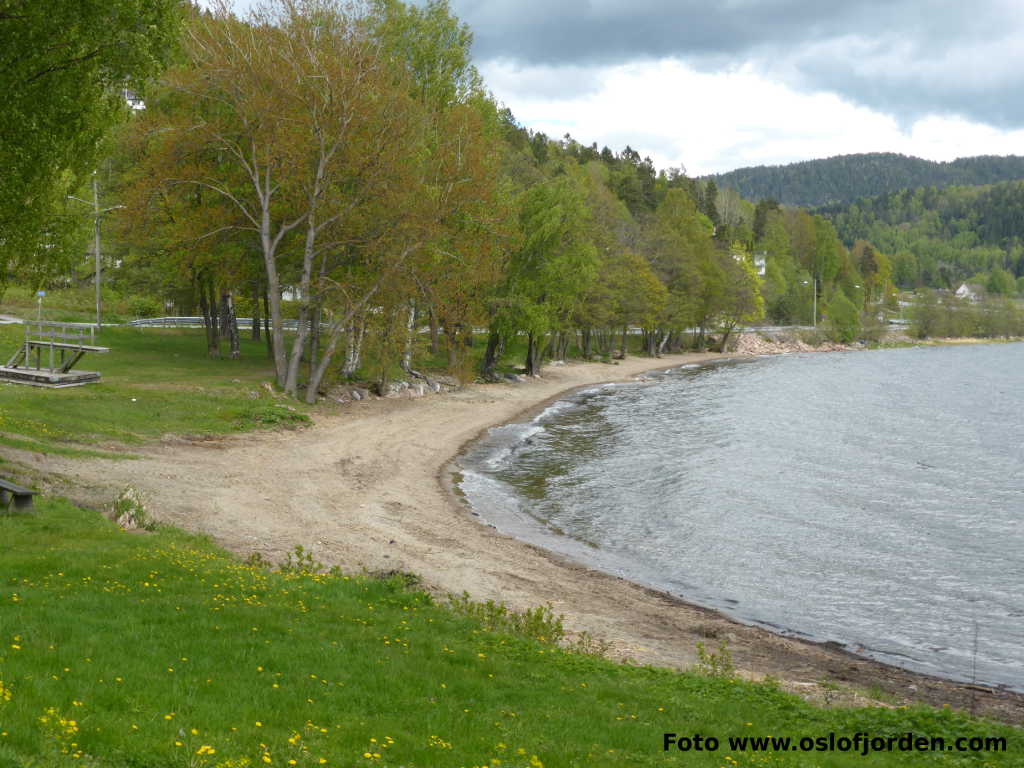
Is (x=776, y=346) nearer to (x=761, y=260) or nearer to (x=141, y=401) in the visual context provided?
(x=761, y=260)

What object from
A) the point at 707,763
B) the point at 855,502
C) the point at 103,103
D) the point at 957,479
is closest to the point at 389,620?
the point at 707,763

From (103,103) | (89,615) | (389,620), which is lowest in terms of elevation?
(389,620)

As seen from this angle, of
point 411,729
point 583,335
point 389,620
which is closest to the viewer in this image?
point 411,729

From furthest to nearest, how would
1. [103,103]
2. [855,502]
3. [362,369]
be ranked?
[362,369] < [855,502] < [103,103]

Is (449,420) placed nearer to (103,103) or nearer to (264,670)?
(103,103)

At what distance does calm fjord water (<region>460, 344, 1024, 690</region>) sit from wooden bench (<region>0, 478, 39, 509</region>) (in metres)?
12.9

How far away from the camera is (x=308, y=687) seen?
915 cm

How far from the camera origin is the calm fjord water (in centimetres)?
1878

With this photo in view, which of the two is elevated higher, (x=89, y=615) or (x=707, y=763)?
(x=89, y=615)

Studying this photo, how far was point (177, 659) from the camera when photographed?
30.5ft

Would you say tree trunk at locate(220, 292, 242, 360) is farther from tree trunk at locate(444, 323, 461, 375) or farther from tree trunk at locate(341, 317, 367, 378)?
tree trunk at locate(444, 323, 461, 375)

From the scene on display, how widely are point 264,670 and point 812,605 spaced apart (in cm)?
1405

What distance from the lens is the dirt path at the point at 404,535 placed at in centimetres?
1548

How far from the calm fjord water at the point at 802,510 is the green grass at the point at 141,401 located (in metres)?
9.55
